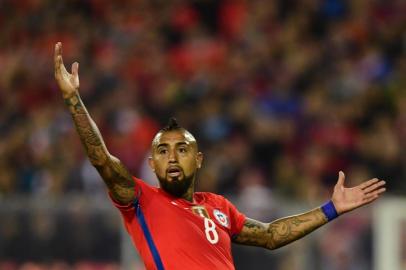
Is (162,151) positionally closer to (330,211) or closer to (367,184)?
(330,211)

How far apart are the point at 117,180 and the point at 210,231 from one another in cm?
64

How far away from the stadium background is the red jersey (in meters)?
4.72

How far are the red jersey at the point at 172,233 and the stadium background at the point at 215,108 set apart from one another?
472 cm

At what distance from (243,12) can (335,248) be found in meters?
4.48

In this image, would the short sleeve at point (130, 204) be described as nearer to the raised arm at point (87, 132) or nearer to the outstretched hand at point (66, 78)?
the raised arm at point (87, 132)

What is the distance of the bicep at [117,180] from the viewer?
551cm

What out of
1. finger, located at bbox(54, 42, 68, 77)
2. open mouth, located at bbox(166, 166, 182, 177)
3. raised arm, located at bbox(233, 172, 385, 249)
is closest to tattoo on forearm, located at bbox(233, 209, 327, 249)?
raised arm, located at bbox(233, 172, 385, 249)

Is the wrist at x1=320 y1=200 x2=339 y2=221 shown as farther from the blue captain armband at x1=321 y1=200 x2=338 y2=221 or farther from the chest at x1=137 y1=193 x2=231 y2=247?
the chest at x1=137 y1=193 x2=231 y2=247

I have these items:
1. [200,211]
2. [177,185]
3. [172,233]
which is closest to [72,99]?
[177,185]

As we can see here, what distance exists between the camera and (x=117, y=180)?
5547mm

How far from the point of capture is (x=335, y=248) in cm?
1064

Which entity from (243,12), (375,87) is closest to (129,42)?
(243,12)

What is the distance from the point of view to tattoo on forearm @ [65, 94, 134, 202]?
215 inches

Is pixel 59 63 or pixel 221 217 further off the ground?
pixel 59 63
